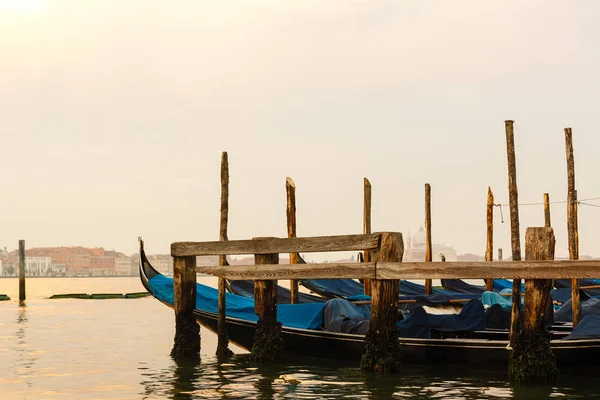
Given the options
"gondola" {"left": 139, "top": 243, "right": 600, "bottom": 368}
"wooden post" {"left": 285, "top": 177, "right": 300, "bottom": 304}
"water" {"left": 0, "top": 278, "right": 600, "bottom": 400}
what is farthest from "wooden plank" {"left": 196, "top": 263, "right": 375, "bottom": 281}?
"wooden post" {"left": 285, "top": 177, "right": 300, "bottom": 304}

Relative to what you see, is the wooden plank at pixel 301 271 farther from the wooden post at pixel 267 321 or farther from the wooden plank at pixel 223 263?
the wooden plank at pixel 223 263

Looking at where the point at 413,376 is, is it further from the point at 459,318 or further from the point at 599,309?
the point at 599,309

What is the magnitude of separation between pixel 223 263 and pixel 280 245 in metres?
2.46

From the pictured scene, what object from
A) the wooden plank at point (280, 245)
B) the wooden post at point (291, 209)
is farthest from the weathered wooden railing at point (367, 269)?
the wooden post at point (291, 209)

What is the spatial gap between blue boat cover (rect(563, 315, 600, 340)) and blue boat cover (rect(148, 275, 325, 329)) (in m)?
3.71

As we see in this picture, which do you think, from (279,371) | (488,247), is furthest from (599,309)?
(488,247)

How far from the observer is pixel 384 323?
1128 centimetres

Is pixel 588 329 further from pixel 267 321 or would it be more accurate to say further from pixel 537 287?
pixel 267 321

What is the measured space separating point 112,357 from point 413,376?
6.41 m

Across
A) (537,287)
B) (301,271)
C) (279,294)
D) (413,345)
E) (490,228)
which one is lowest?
(413,345)

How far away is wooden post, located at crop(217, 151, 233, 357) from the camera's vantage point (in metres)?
13.8

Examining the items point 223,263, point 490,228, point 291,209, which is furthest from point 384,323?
point 490,228

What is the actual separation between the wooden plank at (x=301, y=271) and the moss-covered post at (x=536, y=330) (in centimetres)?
196

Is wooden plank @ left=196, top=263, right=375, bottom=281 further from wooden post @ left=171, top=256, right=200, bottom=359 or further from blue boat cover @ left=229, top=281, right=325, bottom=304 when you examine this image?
blue boat cover @ left=229, top=281, right=325, bottom=304
